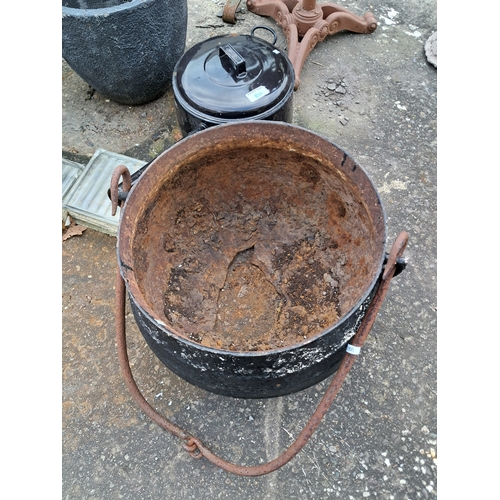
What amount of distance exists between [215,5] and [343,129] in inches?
69.2

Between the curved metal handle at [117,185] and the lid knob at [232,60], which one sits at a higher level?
the lid knob at [232,60]

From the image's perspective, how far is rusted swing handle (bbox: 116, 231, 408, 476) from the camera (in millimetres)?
1437

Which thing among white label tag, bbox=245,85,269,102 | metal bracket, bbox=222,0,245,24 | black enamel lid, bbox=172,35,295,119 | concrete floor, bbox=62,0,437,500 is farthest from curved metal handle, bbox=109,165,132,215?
metal bracket, bbox=222,0,245,24

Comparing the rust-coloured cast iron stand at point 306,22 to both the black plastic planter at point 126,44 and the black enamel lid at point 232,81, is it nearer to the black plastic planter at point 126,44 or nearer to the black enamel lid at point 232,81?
the black plastic planter at point 126,44

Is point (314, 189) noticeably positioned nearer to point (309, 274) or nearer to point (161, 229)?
point (309, 274)

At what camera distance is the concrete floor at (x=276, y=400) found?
6.38 feet

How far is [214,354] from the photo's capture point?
134cm

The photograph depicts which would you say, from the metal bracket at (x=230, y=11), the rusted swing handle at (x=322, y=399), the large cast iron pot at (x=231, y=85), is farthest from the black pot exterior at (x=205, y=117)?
the metal bracket at (x=230, y=11)

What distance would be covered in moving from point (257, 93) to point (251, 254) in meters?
0.82

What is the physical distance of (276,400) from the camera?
7.00ft

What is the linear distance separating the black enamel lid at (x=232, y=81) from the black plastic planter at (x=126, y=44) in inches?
22.4

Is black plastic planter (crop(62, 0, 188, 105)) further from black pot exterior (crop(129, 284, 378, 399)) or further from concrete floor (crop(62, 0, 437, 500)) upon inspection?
black pot exterior (crop(129, 284, 378, 399))

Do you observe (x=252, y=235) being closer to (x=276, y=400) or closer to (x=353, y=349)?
(x=276, y=400)
